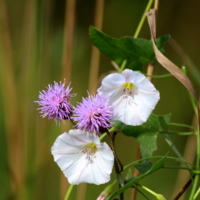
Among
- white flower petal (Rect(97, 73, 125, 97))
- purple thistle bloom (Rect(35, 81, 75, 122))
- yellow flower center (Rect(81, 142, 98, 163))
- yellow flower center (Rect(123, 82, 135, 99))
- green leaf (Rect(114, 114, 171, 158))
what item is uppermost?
white flower petal (Rect(97, 73, 125, 97))

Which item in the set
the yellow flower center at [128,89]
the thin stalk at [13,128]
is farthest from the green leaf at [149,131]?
the thin stalk at [13,128]

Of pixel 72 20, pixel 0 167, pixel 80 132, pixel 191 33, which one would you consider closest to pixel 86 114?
pixel 80 132

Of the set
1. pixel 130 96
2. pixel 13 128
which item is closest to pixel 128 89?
pixel 130 96

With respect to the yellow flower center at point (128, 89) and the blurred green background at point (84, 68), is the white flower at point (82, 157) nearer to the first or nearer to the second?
the yellow flower center at point (128, 89)

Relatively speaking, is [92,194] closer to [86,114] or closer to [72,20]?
[72,20]

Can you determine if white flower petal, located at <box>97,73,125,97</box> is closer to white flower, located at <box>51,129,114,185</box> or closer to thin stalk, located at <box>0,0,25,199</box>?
white flower, located at <box>51,129,114,185</box>

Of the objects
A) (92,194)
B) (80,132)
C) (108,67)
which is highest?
(80,132)

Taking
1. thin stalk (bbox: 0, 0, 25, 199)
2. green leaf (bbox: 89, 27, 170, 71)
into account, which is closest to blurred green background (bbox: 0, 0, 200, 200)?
thin stalk (bbox: 0, 0, 25, 199)
